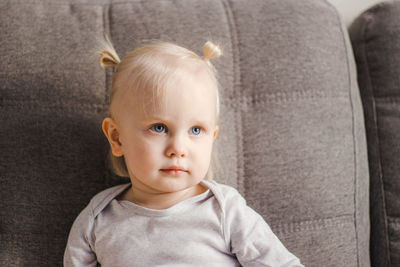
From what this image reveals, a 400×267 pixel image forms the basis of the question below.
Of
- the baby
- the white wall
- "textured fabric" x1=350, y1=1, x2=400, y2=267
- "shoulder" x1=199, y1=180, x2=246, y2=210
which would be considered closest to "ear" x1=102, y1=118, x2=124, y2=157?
the baby

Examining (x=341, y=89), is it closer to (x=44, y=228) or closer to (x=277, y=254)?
(x=277, y=254)

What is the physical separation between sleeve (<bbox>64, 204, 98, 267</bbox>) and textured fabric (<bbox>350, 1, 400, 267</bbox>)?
2.54ft

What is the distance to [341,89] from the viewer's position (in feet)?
3.85

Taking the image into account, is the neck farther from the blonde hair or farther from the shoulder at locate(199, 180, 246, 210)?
the blonde hair

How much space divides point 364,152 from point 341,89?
190mm

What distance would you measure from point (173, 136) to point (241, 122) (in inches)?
11.4

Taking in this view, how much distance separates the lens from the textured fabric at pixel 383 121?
46.1 inches

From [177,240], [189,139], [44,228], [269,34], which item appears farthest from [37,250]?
[269,34]

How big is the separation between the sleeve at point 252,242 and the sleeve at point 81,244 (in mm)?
326

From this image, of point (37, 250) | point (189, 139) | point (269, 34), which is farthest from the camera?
point (269, 34)

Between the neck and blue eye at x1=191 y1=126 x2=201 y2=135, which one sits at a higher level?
blue eye at x1=191 y1=126 x2=201 y2=135

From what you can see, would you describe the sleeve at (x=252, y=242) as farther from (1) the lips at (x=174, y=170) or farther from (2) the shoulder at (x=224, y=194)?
(1) the lips at (x=174, y=170)

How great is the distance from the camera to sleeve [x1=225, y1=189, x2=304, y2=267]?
0.94 metres

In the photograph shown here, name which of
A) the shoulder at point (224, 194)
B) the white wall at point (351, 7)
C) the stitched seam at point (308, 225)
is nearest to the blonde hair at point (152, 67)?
the shoulder at point (224, 194)
